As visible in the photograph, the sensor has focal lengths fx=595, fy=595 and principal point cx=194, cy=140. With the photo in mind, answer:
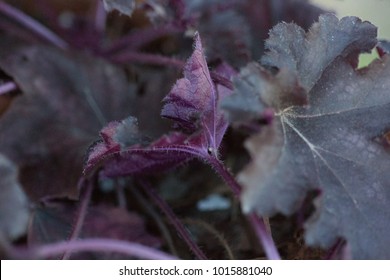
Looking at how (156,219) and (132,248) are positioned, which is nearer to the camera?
→ (132,248)

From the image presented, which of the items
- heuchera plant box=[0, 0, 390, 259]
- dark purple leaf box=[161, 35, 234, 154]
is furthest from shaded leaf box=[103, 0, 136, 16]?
dark purple leaf box=[161, 35, 234, 154]

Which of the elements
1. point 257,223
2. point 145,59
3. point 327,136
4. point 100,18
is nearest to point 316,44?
point 327,136

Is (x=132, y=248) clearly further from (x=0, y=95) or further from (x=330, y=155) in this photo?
(x=0, y=95)

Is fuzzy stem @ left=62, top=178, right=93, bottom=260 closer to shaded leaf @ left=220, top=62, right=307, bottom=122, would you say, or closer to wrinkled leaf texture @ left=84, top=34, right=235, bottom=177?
wrinkled leaf texture @ left=84, top=34, right=235, bottom=177

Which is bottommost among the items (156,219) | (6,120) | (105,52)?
(156,219)

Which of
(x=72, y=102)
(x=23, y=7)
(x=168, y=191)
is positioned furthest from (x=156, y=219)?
(x=23, y=7)

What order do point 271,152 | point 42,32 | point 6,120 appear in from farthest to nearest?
1. point 42,32
2. point 6,120
3. point 271,152

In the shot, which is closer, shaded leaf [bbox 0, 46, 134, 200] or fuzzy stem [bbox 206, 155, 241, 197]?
fuzzy stem [bbox 206, 155, 241, 197]

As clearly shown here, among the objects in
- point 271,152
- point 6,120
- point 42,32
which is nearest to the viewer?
point 271,152
